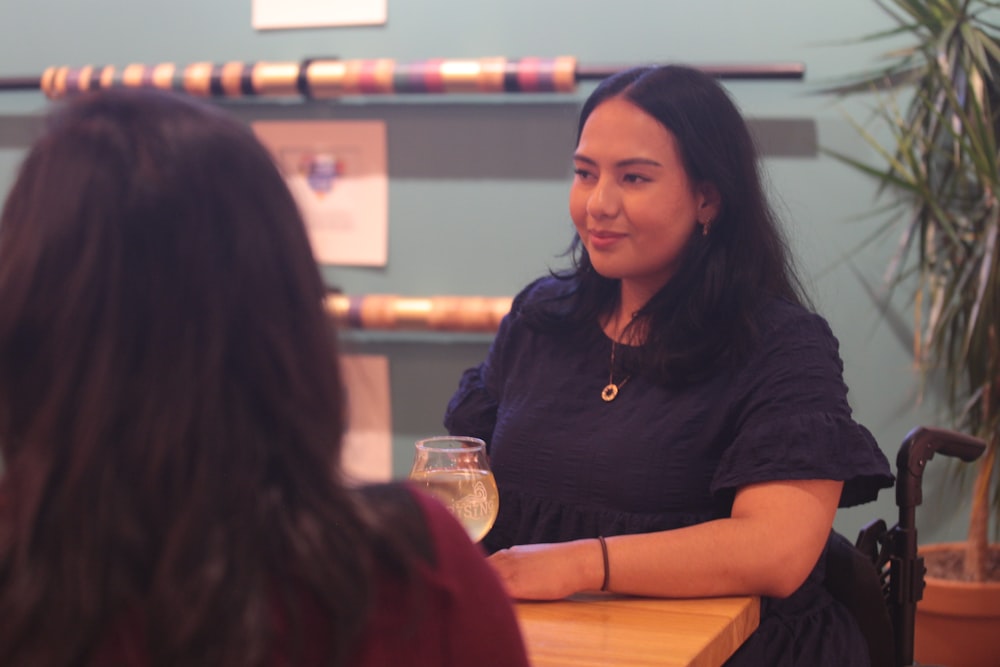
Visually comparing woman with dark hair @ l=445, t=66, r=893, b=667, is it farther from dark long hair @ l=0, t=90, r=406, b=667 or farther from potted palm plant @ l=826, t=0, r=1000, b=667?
potted palm plant @ l=826, t=0, r=1000, b=667

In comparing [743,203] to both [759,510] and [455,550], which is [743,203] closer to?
[759,510]

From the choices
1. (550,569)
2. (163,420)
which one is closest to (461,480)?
(550,569)

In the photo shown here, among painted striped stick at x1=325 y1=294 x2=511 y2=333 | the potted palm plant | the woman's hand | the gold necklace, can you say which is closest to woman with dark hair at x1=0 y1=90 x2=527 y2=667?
the woman's hand

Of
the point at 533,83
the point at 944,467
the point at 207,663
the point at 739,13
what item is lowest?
the point at 944,467

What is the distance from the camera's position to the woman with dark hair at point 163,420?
2.05 ft

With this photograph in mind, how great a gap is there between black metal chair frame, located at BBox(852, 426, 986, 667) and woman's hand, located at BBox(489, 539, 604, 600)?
0.53 m

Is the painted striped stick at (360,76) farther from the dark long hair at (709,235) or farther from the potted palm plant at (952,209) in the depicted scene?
the dark long hair at (709,235)

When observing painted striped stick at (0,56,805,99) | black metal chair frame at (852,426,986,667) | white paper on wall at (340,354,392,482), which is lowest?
white paper on wall at (340,354,392,482)

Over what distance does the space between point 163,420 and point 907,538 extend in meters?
1.22

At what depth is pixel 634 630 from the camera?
1135 mm

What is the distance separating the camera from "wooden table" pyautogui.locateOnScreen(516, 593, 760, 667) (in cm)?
105

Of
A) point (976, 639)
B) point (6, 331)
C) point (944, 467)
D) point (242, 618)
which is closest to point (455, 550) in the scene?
point (242, 618)

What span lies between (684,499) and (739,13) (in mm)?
1626

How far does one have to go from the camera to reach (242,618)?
2.06ft
